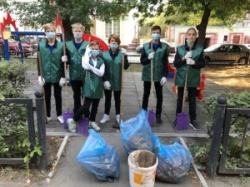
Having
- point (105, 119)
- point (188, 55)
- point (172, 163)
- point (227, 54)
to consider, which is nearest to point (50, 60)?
point (105, 119)

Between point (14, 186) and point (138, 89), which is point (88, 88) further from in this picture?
point (138, 89)

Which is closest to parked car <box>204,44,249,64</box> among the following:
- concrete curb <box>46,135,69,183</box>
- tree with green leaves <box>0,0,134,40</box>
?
tree with green leaves <box>0,0,134,40</box>

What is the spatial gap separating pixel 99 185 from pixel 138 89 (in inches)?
208

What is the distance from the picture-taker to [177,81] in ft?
14.9

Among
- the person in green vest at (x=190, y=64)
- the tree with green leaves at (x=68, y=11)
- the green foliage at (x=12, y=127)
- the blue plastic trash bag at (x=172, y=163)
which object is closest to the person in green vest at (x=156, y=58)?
the person in green vest at (x=190, y=64)

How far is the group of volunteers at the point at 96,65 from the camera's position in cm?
407

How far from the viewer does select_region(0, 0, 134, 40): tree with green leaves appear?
10802 millimetres

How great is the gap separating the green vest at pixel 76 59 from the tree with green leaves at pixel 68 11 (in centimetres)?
664

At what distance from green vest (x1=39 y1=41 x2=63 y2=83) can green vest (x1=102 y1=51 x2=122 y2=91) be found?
763mm

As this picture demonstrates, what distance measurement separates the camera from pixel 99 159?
2957mm

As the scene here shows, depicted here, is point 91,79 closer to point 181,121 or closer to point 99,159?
point 99,159

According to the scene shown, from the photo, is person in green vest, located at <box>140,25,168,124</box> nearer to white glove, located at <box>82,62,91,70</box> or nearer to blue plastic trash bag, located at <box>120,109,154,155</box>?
white glove, located at <box>82,62,91,70</box>

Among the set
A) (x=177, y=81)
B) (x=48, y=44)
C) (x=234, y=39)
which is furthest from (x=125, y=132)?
(x=234, y=39)

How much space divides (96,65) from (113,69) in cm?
37
